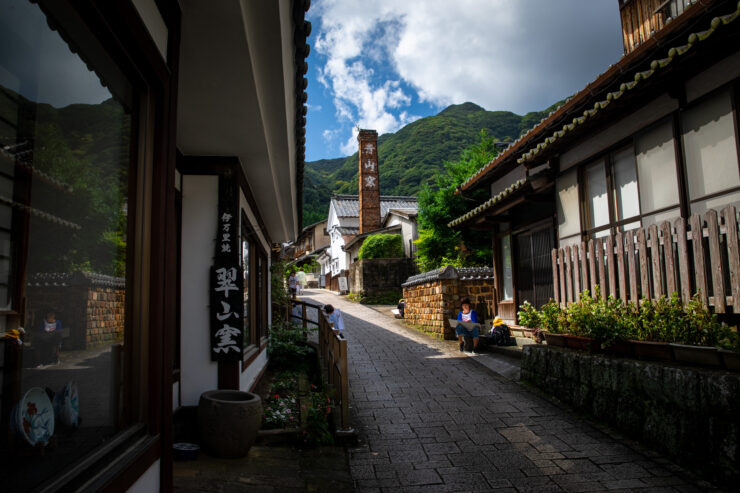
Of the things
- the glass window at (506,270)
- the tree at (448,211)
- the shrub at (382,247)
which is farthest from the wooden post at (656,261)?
the shrub at (382,247)

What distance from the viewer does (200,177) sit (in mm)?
5824

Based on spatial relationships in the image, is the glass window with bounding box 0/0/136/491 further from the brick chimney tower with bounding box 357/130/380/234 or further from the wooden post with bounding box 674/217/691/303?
the brick chimney tower with bounding box 357/130/380/234

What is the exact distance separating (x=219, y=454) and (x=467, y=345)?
7.76 meters

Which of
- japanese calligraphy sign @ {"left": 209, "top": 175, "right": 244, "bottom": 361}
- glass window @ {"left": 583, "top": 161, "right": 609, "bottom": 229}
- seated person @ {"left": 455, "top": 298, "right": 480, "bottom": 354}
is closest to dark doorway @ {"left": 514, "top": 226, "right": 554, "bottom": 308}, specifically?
seated person @ {"left": 455, "top": 298, "right": 480, "bottom": 354}

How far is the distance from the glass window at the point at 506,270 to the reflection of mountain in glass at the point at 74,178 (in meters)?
10.7

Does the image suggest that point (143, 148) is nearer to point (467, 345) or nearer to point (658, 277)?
point (658, 277)

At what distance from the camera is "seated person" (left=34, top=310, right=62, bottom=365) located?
84.6 inches

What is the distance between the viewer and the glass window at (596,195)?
783 centimetres

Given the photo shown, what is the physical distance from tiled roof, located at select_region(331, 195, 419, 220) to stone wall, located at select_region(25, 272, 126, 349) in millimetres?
39175

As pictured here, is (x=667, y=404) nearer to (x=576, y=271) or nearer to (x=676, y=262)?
(x=676, y=262)

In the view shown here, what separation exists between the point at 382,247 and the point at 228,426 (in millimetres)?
25560

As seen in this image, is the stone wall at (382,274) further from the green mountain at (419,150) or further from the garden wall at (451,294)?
the green mountain at (419,150)

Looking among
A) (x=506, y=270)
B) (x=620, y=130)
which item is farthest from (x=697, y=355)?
(x=506, y=270)

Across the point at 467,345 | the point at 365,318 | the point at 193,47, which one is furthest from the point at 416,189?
the point at 193,47
